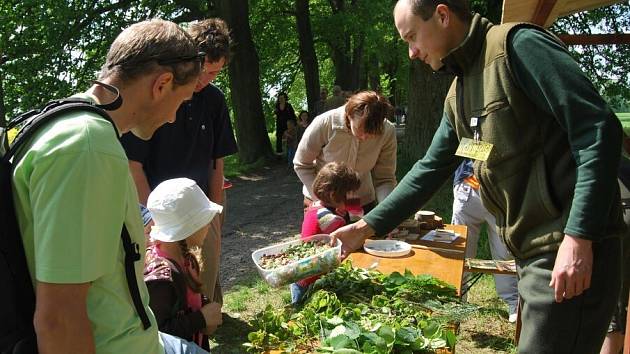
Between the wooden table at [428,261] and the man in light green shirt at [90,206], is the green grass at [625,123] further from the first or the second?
the man in light green shirt at [90,206]

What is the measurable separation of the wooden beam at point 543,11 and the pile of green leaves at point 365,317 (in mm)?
1811

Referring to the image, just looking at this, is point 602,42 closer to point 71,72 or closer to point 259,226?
point 259,226

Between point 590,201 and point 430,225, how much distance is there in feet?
6.18

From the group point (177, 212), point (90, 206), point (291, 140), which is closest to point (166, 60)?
point (90, 206)

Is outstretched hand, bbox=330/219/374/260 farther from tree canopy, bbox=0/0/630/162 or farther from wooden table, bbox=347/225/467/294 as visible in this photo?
tree canopy, bbox=0/0/630/162

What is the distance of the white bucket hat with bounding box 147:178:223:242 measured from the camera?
2051 mm

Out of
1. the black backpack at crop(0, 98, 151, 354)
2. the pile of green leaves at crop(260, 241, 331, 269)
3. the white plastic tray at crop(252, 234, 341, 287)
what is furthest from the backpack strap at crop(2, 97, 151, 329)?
→ the pile of green leaves at crop(260, 241, 331, 269)

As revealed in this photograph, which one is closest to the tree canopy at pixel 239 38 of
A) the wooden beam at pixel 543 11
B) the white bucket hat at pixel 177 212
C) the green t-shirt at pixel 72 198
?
the wooden beam at pixel 543 11

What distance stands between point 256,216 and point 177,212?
564 centimetres

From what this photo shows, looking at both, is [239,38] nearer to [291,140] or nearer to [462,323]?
[291,140]

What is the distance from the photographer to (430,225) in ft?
10.9

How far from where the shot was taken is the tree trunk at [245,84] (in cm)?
1123

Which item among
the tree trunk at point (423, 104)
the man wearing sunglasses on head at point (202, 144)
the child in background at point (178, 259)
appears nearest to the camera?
the child in background at point (178, 259)

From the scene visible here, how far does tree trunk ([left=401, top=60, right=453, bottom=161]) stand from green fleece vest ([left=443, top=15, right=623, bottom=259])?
731cm
